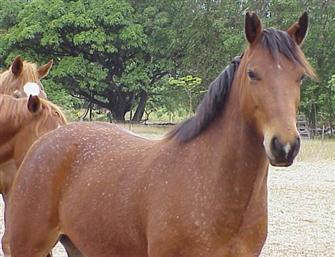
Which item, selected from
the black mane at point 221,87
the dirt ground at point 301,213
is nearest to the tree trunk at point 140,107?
the dirt ground at point 301,213

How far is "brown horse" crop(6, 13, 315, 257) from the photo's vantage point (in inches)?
111

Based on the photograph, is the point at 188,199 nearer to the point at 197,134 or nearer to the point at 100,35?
the point at 197,134

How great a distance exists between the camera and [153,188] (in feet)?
10.8

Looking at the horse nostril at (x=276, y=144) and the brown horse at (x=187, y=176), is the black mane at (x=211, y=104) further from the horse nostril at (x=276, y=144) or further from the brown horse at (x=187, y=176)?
the horse nostril at (x=276, y=144)

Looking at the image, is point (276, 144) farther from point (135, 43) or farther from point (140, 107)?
point (140, 107)

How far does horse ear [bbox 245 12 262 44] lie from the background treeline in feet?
87.4

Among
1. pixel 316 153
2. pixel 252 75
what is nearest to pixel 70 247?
A: pixel 252 75

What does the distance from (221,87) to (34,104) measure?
1913 mm

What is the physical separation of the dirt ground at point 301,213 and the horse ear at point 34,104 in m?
2.78

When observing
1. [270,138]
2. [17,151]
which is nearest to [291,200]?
[17,151]

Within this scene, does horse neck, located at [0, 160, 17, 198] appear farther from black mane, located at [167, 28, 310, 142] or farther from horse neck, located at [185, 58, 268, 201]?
horse neck, located at [185, 58, 268, 201]

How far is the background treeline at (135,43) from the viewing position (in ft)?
98.9

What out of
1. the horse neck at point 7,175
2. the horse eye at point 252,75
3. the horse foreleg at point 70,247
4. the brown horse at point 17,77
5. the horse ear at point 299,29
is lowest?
the horse foreleg at point 70,247

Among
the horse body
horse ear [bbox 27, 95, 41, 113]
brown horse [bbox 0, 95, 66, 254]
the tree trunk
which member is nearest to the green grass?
brown horse [bbox 0, 95, 66, 254]
